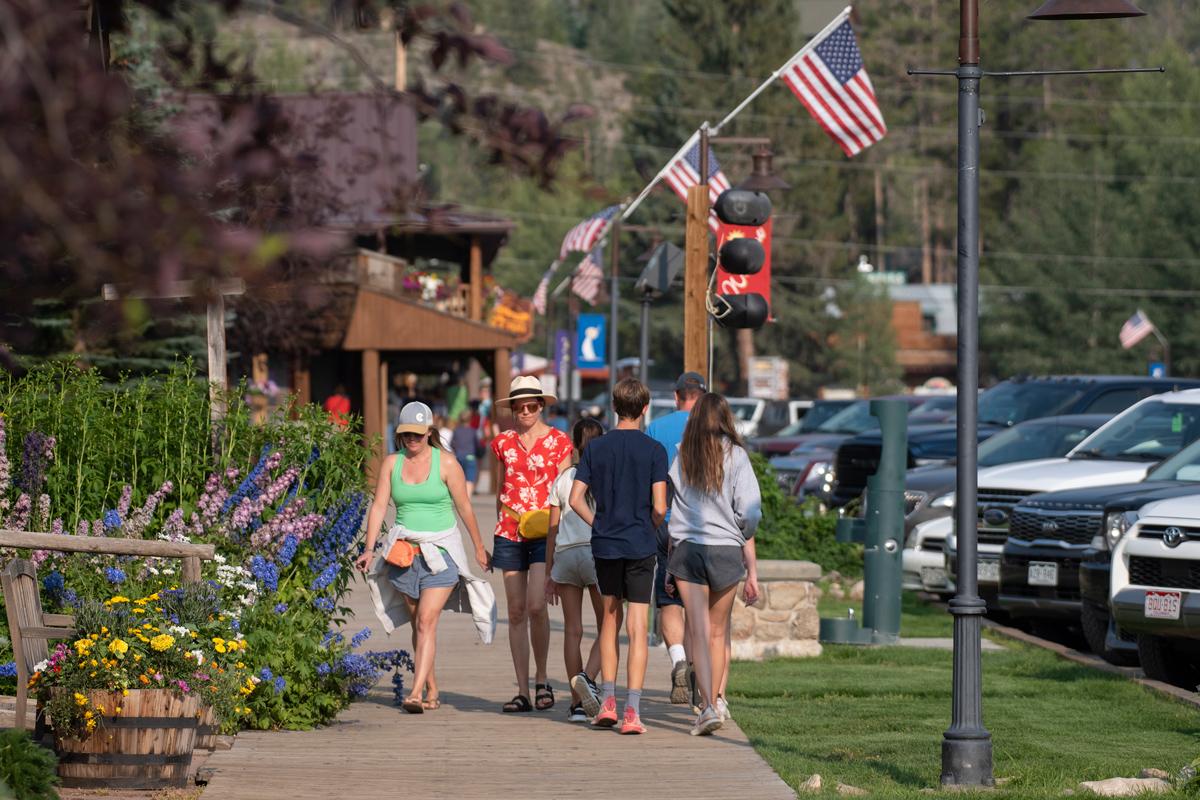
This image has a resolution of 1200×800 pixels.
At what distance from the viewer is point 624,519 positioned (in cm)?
1070

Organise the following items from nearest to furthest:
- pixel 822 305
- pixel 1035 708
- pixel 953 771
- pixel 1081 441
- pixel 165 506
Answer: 1. pixel 953 771
2. pixel 165 506
3. pixel 1035 708
4. pixel 1081 441
5. pixel 822 305

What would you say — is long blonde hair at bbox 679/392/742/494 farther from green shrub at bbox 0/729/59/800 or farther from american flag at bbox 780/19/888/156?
→ american flag at bbox 780/19/888/156

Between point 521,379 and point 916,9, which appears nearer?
point 521,379

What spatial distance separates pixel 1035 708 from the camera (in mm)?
11703

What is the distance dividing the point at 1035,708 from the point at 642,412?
3.03 metres

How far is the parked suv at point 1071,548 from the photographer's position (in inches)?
533

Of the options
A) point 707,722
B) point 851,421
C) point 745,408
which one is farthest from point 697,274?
point 745,408

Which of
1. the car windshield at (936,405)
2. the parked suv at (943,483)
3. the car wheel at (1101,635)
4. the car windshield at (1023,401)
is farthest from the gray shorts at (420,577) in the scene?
the car windshield at (936,405)

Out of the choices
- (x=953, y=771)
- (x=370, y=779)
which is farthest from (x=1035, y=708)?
(x=370, y=779)

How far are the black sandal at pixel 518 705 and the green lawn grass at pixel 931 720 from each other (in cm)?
122

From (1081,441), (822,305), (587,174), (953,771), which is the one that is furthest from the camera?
(822,305)

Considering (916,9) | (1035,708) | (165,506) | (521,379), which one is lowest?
(1035,708)

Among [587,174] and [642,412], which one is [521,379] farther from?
[587,174]

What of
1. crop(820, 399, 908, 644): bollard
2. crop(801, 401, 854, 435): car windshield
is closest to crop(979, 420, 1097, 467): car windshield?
crop(820, 399, 908, 644): bollard
